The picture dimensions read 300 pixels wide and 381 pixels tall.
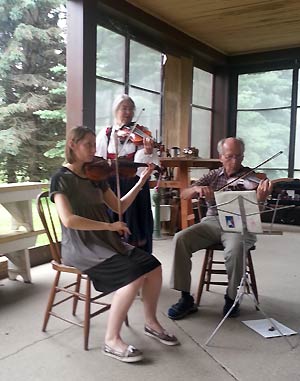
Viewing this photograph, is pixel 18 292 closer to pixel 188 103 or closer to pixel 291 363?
pixel 291 363

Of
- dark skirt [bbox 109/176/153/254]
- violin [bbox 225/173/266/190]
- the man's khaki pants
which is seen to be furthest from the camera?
dark skirt [bbox 109/176/153/254]

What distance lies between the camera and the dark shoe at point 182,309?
2.51 m

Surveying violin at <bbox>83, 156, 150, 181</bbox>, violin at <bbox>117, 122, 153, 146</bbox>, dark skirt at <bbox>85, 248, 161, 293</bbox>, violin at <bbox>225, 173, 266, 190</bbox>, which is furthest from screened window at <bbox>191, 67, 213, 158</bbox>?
dark skirt at <bbox>85, 248, 161, 293</bbox>

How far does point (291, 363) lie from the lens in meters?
1.99

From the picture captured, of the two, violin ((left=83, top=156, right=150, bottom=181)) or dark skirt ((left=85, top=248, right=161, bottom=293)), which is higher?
violin ((left=83, top=156, right=150, bottom=181))

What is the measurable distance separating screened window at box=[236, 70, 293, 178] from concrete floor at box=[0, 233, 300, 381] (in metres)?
3.91

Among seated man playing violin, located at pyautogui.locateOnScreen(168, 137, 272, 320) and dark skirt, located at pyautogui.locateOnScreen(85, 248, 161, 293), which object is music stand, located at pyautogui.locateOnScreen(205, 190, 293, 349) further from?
dark skirt, located at pyautogui.locateOnScreen(85, 248, 161, 293)

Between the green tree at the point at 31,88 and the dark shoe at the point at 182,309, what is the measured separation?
4620 mm

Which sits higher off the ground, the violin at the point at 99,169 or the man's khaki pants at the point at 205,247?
the violin at the point at 99,169

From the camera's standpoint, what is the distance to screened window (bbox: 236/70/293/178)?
6.54 metres

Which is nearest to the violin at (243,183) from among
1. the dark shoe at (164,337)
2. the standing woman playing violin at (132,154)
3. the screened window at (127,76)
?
the standing woman playing violin at (132,154)

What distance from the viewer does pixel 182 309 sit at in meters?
2.54

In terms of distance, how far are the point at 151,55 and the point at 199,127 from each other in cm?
169

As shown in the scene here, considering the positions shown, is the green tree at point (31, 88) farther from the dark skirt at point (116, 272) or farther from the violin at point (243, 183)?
the dark skirt at point (116, 272)
